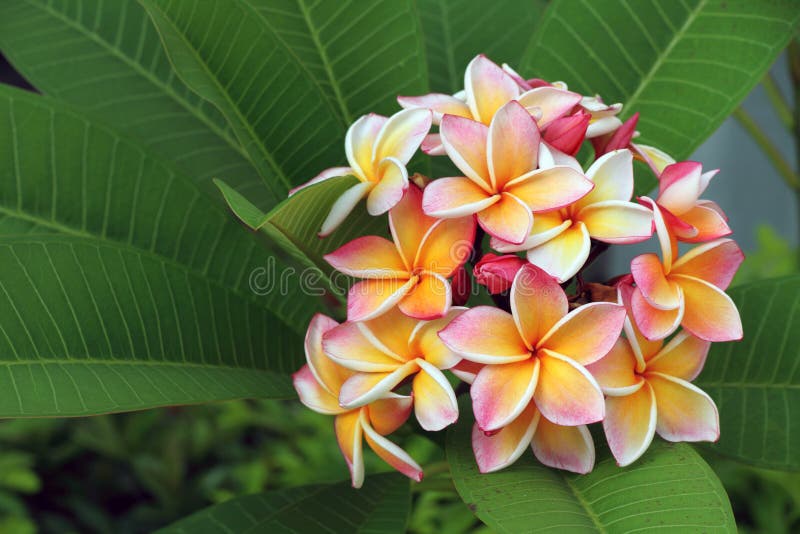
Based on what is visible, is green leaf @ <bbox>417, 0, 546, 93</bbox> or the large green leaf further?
green leaf @ <bbox>417, 0, 546, 93</bbox>

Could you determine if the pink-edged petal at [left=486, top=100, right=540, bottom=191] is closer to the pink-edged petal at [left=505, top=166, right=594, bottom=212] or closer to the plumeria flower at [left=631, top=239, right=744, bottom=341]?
the pink-edged petal at [left=505, top=166, right=594, bottom=212]

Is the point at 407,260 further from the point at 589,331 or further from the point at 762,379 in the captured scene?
the point at 762,379

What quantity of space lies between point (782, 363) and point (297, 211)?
495 mm

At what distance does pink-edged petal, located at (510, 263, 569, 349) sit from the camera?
0.59 metres

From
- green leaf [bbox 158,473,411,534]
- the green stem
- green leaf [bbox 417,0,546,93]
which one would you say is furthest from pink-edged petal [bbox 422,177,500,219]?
the green stem

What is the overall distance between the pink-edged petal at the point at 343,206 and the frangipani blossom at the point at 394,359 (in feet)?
0.27

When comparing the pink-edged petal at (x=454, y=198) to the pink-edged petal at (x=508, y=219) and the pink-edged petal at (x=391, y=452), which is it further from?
the pink-edged petal at (x=391, y=452)

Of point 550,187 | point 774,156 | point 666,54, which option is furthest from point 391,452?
point 774,156

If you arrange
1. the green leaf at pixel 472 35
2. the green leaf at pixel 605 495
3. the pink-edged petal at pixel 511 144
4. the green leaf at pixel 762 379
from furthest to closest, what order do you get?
the green leaf at pixel 472 35
the green leaf at pixel 762 379
the pink-edged petal at pixel 511 144
the green leaf at pixel 605 495

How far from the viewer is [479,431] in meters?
0.63

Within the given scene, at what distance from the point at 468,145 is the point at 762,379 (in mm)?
390

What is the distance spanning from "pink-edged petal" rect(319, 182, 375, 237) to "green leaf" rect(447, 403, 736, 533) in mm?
211

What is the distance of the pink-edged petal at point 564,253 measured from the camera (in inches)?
23.4

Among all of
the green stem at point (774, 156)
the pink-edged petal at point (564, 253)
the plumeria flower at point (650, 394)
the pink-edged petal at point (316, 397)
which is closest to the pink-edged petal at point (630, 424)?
the plumeria flower at point (650, 394)
